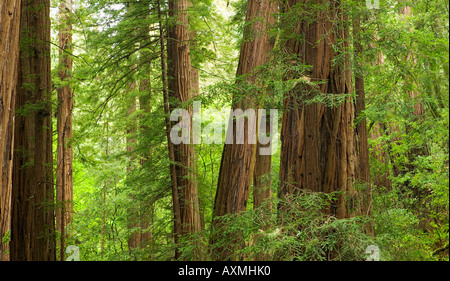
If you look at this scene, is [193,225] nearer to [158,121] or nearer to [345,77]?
[158,121]

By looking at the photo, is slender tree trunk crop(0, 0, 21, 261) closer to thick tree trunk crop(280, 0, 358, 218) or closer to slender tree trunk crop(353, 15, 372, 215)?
thick tree trunk crop(280, 0, 358, 218)

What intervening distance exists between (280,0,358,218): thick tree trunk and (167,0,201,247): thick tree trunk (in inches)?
136

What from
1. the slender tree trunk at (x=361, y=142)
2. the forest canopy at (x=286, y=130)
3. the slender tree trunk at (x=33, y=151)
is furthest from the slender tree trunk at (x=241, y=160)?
the slender tree trunk at (x=33, y=151)

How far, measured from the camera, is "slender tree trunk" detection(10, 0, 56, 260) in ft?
22.7

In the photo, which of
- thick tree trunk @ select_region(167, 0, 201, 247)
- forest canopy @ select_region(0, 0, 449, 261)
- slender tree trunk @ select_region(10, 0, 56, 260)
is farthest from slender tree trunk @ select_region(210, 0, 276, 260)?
slender tree trunk @ select_region(10, 0, 56, 260)

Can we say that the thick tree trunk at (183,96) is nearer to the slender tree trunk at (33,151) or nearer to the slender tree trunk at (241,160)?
the slender tree trunk at (241,160)

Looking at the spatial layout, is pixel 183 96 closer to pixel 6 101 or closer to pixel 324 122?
pixel 324 122

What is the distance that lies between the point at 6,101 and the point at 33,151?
9.41 ft

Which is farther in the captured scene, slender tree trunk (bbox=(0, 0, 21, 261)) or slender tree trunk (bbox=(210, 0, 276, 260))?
slender tree trunk (bbox=(210, 0, 276, 260))

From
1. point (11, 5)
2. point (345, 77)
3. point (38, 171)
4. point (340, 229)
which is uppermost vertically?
point (11, 5)
